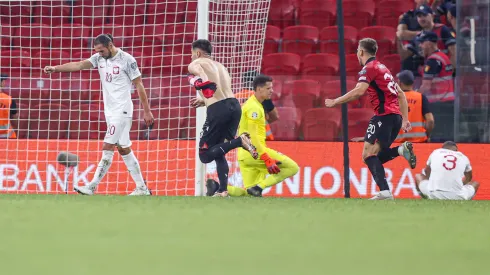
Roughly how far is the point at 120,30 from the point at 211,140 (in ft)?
20.9

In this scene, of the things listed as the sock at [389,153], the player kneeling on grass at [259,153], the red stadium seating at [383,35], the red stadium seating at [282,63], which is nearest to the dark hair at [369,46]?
the sock at [389,153]

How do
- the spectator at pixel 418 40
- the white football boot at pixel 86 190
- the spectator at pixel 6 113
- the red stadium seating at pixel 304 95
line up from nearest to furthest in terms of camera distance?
the white football boot at pixel 86 190, the red stadium seating at pixel 304 95, the spectator at pixel 6 113, the spectator at pixel 418 40

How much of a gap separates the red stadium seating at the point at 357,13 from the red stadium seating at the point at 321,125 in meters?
4.12

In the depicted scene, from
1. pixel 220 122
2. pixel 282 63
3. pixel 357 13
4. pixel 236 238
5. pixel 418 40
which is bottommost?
pixel 236 238

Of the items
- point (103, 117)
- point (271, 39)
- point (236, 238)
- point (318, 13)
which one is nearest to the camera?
point (236, 238)

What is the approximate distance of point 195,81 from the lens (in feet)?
36.1

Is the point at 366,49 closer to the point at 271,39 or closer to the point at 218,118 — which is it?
the point at 218,118

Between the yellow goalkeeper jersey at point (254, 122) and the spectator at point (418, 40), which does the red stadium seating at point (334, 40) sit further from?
the yellow goalkeeper jersey at point (254, 122)

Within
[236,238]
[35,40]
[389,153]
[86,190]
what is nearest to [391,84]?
[389,153]

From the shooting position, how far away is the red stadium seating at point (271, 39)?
1734 cm

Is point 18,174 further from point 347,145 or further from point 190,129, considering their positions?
point 347,145

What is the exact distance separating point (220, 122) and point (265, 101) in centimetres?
160

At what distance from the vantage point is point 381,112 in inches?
436

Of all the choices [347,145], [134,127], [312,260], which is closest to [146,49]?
[134,127]
